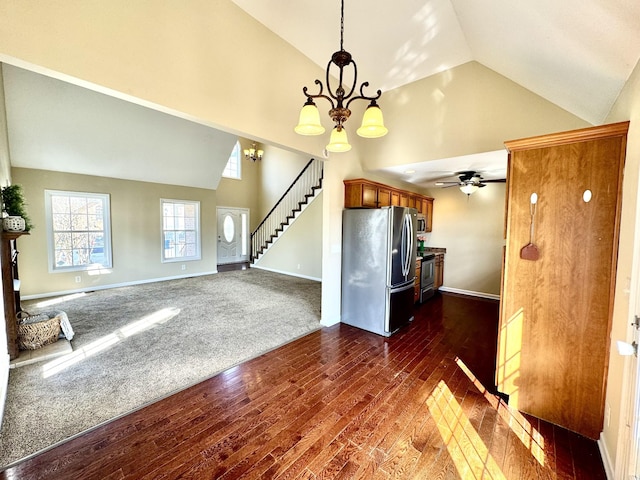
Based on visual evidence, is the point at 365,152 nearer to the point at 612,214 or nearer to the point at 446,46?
the point at 446,46

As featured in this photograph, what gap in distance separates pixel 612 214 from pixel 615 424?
55.0 inches

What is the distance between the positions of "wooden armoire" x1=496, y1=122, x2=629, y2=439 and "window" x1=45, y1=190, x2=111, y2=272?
7.95 metres

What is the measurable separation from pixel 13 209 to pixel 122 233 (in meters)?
3.43

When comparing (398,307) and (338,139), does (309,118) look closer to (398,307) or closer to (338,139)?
(338,139)

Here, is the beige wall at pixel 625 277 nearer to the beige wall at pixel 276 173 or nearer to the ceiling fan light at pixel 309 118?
the ceiling fan light at pixel 309 118

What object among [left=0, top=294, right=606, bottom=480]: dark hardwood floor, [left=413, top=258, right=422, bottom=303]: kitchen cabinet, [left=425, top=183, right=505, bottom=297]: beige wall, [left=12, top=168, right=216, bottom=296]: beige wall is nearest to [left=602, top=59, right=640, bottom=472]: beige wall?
[left=0, top=294, right=606, bottom=480]: dark hardwood floor

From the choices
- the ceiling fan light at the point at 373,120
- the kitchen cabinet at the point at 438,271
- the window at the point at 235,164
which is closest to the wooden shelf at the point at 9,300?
the ceiling fan light at the point at 373,120

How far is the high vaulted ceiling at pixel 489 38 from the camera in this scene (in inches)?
62.6

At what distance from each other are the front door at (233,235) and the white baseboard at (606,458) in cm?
980

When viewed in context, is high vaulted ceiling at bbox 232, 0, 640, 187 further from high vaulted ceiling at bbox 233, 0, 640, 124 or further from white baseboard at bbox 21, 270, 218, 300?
white baseboard at bbox 21, 270, 218, 300

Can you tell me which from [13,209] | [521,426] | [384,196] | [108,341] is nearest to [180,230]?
[13,209]

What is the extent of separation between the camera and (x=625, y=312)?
1.62 metres

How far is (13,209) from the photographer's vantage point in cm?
322

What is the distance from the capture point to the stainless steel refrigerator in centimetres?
368
